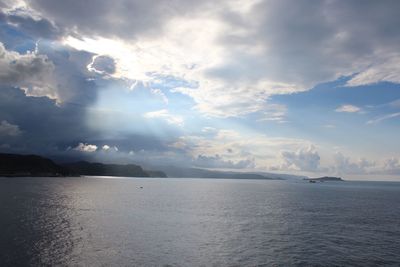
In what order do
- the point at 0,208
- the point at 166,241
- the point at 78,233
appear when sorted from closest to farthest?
the point at 166,241 → the point at 78,233 → the point at 0,208

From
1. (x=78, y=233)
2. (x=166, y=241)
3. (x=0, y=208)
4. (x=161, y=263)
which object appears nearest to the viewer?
(x=161, y=263)

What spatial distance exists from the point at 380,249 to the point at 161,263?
45.2 metres

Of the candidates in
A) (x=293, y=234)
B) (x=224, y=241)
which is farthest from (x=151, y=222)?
(x=293, y=234)

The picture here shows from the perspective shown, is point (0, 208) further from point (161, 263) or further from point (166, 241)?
point (161, 263)

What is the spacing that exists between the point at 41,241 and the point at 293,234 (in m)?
57.4

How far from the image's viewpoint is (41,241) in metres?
63.6

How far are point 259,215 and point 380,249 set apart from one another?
5174 centimetres

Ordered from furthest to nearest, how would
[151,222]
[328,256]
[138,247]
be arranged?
[151,222]
[138,247]
[328,256]

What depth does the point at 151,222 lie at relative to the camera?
9275 centimetres

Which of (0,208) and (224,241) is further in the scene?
(0,208)

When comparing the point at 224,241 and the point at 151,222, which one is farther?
the point at 151,222

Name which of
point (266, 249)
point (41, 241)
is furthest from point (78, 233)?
point (266, 249)

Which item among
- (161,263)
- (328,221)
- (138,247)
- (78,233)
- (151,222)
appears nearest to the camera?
(161,263)

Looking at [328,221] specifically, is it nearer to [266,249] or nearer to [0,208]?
[266,249]
